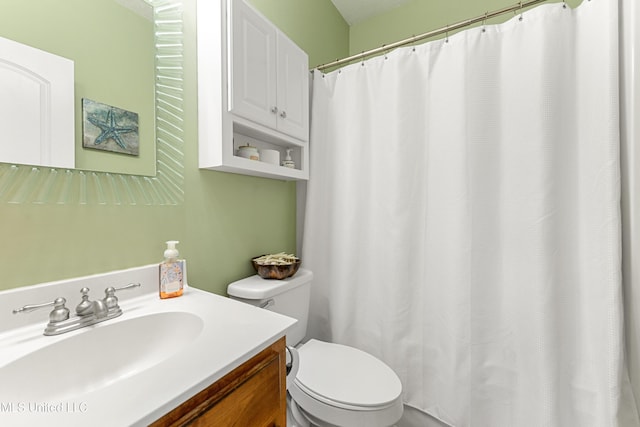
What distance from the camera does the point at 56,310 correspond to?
0.65m

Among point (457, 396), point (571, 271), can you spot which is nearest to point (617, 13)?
point (571, 271)

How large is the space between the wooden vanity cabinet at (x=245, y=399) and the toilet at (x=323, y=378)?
18 cm

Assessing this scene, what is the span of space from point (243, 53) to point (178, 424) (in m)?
1.15

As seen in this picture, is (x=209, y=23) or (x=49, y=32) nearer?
(x=49, y=32)

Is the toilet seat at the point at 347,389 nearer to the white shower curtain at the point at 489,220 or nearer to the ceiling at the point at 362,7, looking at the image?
the white shower curtain at the point at 489,220

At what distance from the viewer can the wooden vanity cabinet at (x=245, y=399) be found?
0.47m

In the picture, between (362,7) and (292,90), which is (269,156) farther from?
(362,7)

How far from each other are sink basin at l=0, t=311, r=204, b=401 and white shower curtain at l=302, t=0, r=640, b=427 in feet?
3.00

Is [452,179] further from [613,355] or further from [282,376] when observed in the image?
[282,376]

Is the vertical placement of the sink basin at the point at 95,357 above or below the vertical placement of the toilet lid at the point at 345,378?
above

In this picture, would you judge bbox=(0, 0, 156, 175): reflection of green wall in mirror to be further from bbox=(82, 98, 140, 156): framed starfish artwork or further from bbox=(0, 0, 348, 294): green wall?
bbox=(0, 0, 348, 294): green wall

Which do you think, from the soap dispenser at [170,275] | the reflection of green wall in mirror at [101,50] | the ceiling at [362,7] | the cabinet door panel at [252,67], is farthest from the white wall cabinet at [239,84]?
the ceiling at [362,7]

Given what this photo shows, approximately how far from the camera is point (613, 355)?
949mm

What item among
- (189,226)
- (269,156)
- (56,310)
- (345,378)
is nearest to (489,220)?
(345,378)
